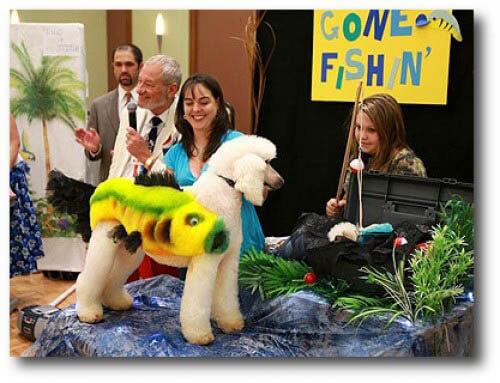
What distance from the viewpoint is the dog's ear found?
4.68 feet

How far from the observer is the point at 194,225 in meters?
1.42

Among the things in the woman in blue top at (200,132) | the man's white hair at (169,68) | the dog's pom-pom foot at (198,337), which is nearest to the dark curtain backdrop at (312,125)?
the woman in blue top at (200,132)

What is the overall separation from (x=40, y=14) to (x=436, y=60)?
1.10 m

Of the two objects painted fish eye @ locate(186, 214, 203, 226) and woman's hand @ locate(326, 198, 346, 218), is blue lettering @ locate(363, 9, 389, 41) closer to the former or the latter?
woman's hand @ locate(326, 198, 346, 218)

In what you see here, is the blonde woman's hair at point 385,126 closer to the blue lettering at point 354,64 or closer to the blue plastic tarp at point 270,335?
the blue lettering at point 354,64

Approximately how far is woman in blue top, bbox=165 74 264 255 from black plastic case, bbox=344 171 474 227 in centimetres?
31

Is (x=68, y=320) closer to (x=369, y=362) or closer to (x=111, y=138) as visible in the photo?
(x=111, y=138)

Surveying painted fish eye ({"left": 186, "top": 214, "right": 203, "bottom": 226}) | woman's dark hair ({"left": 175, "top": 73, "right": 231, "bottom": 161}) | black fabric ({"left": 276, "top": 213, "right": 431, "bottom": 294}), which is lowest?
black fabric ({"left": 276, "top": 213, "right": 431, "bottom": 294})

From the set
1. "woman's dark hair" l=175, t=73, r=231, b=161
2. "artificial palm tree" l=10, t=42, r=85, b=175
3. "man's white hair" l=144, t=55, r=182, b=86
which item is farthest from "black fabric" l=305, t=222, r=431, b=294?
"artificial palm tree" l=10, t=42, r=85, b=175

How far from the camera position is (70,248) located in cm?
183

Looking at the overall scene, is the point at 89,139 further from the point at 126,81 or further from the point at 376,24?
the point at 376,24

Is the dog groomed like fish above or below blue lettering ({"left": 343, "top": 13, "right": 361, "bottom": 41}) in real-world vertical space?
below

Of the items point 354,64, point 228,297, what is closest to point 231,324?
point 228,297

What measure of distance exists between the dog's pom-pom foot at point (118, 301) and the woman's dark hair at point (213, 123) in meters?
0.42
